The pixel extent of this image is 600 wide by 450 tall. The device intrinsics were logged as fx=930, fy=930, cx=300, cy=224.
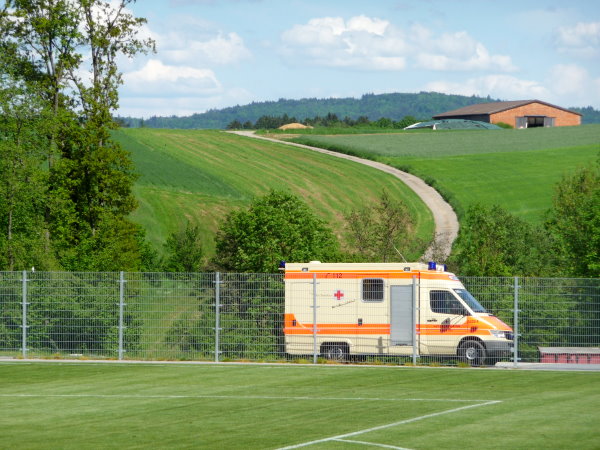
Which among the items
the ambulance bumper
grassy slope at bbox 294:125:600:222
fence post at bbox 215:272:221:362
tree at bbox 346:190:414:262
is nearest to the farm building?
grassy slope at bbox 294:125:600:222

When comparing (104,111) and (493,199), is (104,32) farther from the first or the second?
(493,199)

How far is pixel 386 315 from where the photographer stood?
75.5ft

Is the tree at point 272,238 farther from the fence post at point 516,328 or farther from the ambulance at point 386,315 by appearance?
the fence post at point 516,328

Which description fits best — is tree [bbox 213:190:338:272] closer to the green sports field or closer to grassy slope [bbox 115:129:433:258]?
grassy slope [bbox 115:129:433:258]

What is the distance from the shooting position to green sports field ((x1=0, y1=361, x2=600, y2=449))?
37.4 feet

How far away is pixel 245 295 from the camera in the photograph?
22562 millimetres

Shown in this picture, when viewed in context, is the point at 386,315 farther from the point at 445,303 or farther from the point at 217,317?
the point at 217,317

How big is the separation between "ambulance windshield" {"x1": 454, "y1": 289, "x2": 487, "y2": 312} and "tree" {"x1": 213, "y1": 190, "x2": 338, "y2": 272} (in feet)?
72.5

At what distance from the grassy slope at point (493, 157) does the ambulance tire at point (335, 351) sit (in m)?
46.3

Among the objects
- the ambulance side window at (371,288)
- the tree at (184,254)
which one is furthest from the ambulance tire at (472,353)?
the tree at (184,254)

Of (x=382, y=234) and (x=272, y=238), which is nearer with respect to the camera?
(x=272, y=238)

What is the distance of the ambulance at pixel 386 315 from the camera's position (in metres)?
22.4

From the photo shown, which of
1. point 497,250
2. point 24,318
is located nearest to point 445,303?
point 24,318

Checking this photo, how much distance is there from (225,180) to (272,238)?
25.9 m
